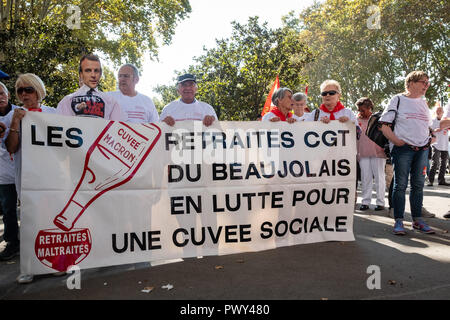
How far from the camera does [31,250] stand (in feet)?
11.3

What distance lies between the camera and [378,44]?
28844mm

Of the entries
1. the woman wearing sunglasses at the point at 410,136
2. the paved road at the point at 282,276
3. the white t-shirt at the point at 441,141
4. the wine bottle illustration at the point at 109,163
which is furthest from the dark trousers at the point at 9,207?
the white t-shirt at the point at 441,141

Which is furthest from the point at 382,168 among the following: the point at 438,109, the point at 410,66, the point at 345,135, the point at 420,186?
the point at 410,66

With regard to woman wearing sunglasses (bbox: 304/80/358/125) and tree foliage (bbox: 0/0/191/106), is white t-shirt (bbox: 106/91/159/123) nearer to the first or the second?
woman wearing sunglasses (bbox: 304/80/358/125)

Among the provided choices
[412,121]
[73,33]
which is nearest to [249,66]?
[73,33]

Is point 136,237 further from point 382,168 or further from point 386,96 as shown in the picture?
point 386,96

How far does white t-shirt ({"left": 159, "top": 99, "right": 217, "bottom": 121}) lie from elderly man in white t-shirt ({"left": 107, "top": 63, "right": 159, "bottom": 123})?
0.20m

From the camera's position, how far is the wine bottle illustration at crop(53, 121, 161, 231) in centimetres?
361

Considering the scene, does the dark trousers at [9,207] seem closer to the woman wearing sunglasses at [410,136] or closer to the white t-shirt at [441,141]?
the woman wearing sunglasses at [410,136]

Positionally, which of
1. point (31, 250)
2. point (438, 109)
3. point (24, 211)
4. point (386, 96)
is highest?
point (386, 96)

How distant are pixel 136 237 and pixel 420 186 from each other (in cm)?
360

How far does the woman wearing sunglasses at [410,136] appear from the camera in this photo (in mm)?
5094

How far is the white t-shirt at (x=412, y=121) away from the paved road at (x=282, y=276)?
123cm

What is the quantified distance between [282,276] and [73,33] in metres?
16.5
